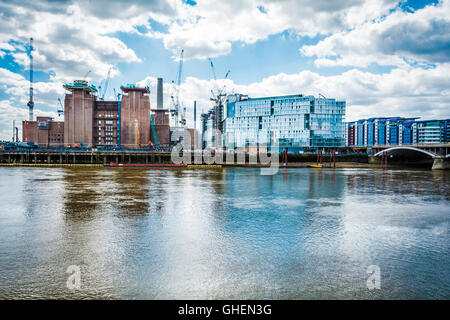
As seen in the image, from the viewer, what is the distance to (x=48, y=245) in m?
11.3

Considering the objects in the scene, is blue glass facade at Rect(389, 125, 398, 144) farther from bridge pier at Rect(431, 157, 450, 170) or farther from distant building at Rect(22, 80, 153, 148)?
distant building at Rect(22, 80, 153, 148)

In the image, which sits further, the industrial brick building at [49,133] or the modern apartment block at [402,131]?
the modern apartment block at [402,131]

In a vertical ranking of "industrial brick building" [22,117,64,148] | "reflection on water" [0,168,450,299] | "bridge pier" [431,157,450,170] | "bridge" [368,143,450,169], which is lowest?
"reflection on water" [0,168,450,299]

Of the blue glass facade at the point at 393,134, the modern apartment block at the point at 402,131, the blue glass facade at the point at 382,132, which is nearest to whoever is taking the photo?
the modern apartment block at the point at 402,131

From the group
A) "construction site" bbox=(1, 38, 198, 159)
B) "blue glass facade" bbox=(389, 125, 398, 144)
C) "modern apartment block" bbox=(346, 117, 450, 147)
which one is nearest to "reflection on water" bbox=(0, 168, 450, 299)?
"construction site" bbox=(1, 38, 198, 159)

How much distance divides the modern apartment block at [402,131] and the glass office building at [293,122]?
91.9ft

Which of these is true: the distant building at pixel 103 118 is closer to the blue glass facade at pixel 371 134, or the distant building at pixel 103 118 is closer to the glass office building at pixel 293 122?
the glass office building at pixel 293 122

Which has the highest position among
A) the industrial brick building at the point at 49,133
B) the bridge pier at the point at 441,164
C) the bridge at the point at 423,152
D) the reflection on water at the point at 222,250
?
the industrial brick building at the point at 49,133

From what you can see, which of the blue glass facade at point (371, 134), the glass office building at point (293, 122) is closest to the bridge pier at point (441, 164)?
the glass office building at point (293, 122)

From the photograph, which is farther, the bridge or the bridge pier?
the bridge

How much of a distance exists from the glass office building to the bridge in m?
24.7

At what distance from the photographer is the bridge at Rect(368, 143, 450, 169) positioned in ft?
234

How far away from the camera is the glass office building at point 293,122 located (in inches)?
5133
